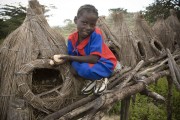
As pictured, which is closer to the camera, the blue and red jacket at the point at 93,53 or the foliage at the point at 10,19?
the blue and red jacket at the point at 93,53

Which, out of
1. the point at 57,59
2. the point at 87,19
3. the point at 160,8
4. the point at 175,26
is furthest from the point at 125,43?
the point at 160,8

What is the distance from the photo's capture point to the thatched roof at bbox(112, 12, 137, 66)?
5.39 m

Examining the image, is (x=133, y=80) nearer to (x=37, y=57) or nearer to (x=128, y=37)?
(x=37, y=57)

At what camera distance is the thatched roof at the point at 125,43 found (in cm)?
539

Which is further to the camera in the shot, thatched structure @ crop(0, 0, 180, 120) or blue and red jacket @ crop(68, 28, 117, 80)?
blue and red jacket @ crop(68, 28, 117, 80)

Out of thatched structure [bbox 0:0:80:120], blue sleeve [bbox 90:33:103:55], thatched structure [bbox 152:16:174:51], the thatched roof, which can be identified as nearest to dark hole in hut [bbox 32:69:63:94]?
thatched structure [bbox 0:0:80:120]

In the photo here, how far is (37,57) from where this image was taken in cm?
246

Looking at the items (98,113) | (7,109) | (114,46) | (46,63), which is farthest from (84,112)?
(114,46)

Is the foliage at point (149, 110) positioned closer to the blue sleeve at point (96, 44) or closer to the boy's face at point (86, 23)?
the blue sleeve at point (96, 44)

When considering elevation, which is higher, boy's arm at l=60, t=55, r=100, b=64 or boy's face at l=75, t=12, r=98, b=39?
boy's face at l=75, t=12, r=98, b=39

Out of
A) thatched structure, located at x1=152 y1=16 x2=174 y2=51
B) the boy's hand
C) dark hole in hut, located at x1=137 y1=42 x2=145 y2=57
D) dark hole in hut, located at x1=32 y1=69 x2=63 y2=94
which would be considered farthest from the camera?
thatched structure, located at x1=152 y1=16 x2=174 y2=51

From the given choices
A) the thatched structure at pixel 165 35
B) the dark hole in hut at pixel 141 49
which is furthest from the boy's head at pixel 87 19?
the thatched structure at pixel 165 35

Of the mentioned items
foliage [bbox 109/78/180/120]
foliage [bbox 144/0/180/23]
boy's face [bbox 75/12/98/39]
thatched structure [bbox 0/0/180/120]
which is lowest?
foliage [bbox 109/78/180/120]

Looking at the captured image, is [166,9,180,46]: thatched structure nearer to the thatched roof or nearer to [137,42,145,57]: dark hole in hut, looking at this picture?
[137,42,145,57]: dark hole in hut
